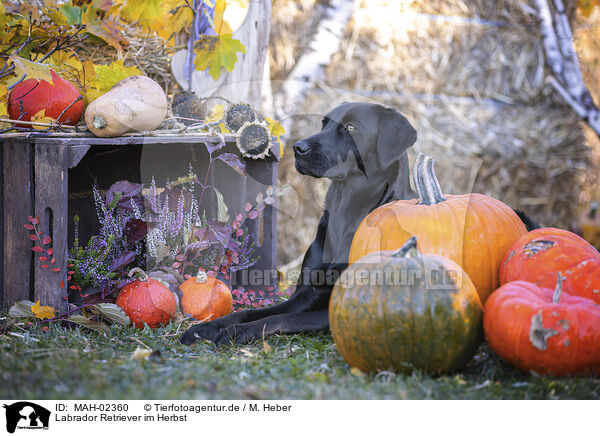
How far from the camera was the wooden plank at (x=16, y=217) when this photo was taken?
6.64ft

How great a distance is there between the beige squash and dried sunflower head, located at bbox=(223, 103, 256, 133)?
0.30 m

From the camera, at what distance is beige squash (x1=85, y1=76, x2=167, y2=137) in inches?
78.9

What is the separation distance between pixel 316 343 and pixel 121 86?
1.14 meters

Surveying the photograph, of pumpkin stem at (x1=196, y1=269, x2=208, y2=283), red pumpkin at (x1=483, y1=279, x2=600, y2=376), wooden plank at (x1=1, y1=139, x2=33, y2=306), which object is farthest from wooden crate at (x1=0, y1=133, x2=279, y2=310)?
red pumpkin at (x1=483, y1=279, x2=600, y2=376)

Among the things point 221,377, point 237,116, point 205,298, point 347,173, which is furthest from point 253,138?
point 221,377

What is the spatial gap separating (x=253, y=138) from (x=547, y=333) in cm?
135

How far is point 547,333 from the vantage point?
1.49 meters

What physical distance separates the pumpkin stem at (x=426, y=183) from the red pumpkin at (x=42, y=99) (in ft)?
4.06

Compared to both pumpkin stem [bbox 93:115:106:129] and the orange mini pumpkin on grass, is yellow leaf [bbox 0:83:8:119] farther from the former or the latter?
the orange mini pumpkin on grass

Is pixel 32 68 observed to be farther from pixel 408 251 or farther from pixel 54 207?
pixel 408 251

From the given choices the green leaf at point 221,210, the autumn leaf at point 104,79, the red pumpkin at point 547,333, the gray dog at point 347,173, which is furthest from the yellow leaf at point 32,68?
the red pumpkin at point 547,333

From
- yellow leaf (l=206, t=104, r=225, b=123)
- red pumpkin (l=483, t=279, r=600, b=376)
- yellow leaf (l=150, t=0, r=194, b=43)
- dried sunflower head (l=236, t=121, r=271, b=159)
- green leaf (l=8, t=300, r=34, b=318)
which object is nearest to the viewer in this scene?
red pumpkin (l=483, t=279, r=600, b=376)
